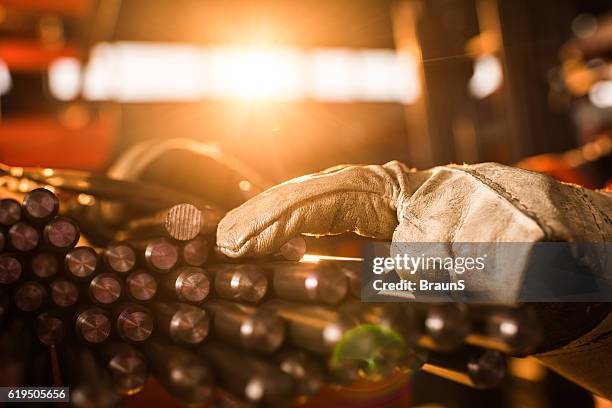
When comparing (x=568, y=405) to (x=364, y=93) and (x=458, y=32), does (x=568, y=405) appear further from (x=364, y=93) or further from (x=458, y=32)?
(x=364, y=93)

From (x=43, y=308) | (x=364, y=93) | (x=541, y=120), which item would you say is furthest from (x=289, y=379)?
(x=364, y=93)

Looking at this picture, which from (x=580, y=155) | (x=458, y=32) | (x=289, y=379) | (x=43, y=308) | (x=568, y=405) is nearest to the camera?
(x=289, y=379)

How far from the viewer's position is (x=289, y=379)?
72 cm

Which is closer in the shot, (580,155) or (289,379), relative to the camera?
(289,379)

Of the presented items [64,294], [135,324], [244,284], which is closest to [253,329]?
[244,284]

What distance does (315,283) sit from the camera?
0.85m

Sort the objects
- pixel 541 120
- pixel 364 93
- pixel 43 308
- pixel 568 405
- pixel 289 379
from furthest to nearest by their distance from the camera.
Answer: pixel 364 93, pixel 541 120, pixel 568 405, pixel 43 308, pixel 289 379

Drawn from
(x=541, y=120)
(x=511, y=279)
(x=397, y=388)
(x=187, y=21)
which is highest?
(x=187, y=21)

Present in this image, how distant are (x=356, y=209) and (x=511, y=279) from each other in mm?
346

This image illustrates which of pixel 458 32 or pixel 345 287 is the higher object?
pixel 458 32

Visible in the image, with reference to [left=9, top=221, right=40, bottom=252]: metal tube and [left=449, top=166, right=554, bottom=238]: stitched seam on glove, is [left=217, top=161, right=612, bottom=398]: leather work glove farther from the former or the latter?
[left=9, top=221, right=40, bottom=252]: metal tube

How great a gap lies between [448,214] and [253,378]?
18.7 inches

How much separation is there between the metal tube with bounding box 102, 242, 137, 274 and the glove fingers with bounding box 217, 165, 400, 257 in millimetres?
179

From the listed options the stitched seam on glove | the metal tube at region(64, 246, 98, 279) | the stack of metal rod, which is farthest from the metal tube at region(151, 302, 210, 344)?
the stitched seam on glove
